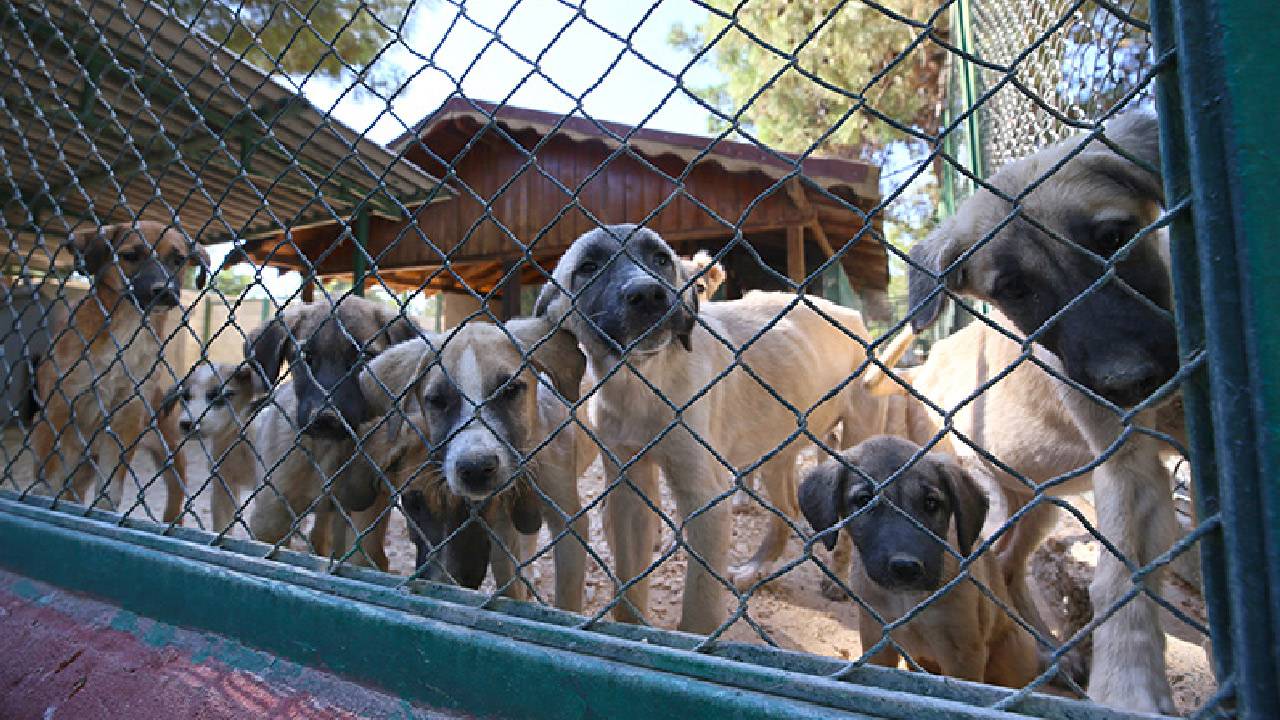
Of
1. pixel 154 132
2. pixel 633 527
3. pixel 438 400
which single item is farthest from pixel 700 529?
pixel 154 132

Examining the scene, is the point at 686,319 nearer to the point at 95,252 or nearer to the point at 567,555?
the point at 567,555

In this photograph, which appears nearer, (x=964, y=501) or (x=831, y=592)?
(x=964, y=501)

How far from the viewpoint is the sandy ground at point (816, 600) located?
Result: 8.66ft

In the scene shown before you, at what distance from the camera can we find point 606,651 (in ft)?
4.43

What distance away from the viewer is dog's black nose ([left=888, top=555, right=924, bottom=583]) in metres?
2.16

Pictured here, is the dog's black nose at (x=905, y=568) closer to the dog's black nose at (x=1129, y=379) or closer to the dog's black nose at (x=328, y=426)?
the dog's black nose at (x=1129, y=379)

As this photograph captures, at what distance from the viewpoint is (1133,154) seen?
1593mm

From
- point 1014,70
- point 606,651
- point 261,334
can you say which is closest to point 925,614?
point 606,651

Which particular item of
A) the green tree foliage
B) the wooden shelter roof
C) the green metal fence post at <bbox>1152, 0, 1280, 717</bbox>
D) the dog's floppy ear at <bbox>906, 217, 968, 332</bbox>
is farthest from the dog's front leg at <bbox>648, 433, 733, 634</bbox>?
the green tree foliage

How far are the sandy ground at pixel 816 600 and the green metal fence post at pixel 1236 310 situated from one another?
1.80 metres

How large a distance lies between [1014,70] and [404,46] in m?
1.42

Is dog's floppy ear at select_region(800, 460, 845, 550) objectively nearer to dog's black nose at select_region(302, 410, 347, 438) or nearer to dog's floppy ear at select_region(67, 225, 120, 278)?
dog's black nose at select_region(302, 410, 347, 438)

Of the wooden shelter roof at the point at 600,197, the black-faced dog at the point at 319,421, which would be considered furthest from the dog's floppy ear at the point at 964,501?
the wooden shelter roof at the point at 600,197

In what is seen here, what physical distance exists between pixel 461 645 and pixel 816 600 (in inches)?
122
